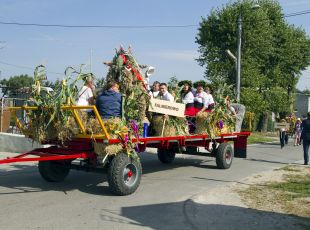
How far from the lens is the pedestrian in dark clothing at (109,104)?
8.50 m

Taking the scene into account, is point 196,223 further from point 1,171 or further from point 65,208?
point 1,171

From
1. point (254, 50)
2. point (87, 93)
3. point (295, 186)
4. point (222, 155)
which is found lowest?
point (295, 186)

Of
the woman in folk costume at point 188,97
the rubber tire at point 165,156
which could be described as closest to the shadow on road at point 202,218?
the woman in folk costume at point 188,97

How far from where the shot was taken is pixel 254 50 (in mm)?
32500

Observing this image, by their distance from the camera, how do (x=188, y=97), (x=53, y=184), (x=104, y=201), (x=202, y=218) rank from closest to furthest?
(x=202, y=218)
(x=104, y=201)
(x=53, y=184)
(x=188, y=97)

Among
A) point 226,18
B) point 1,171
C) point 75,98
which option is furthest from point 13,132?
point 226,18

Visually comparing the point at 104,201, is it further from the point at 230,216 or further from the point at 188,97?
the point at 188,97

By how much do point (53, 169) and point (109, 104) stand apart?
2097mm

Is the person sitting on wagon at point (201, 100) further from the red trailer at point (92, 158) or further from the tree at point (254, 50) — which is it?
the tree at point (254, 50)

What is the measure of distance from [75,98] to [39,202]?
2.23 m

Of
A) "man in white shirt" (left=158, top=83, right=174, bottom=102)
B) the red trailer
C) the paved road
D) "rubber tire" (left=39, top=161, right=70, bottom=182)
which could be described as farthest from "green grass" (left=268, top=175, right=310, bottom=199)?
"rubber tire" (left=39, top=161, right=70, bottom=182)

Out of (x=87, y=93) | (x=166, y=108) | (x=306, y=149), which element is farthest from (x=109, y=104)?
(x=306, y=149)

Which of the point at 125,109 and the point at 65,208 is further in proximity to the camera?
the point at 125,109

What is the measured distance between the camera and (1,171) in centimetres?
1110
